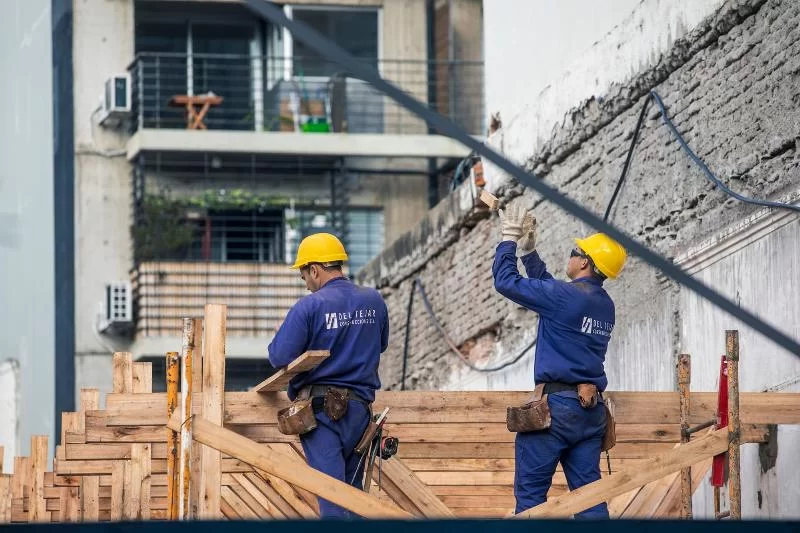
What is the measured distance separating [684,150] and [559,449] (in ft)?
13.5

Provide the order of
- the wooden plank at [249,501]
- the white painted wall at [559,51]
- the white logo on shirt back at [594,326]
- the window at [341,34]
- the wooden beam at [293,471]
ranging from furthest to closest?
the window at [341,34], the wooden plank at [249,501], the white painted wall at [559,51], the white logo on shirt back at [594,326], the wooden beam at [293,471]

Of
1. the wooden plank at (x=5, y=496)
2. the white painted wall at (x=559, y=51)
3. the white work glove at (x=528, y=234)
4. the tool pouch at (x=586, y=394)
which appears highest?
the white painted wall at (x=559, y=51)

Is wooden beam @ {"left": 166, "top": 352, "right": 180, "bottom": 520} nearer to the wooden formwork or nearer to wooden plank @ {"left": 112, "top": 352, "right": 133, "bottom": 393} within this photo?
the wooden formwork

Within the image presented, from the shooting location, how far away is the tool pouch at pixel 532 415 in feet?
29.6

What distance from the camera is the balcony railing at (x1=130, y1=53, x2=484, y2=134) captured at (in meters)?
30.2

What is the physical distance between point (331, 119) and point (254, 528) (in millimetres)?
25489

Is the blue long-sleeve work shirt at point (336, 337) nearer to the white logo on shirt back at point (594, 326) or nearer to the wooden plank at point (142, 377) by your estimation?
the white logo on shirt back at point (594, 326)

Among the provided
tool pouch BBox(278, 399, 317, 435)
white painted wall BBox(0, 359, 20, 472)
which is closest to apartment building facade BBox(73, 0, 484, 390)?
white painted wall BBox(0, 359, 20, 472)

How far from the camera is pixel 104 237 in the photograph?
30.2m

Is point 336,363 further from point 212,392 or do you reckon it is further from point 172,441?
point 172,441

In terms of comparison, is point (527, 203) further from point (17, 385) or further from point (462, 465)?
point (17, 385)

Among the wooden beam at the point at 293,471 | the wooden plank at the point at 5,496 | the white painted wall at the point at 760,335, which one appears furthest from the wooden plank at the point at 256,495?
the wooden plank at the point at 5,496

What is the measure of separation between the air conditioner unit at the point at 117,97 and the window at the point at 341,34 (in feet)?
10.7

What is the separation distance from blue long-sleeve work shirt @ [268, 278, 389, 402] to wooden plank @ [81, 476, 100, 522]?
5408mm
